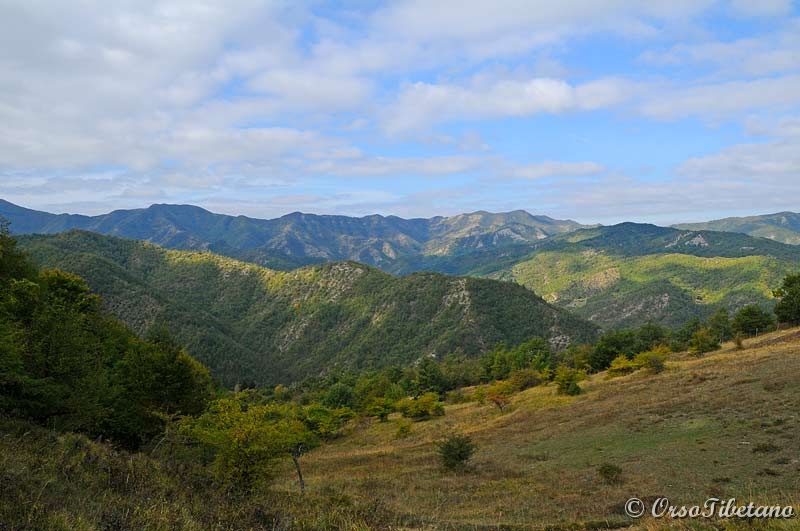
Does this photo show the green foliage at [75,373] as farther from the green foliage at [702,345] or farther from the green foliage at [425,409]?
the green foliage at [702,345]

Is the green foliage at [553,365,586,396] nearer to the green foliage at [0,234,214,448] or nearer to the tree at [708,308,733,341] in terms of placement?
the green foliage at [0,234,214,448]

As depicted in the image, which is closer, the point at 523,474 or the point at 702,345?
the point at 523,474

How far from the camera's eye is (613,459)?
2517cm

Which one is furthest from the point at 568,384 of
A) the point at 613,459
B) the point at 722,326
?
the point at 722,326

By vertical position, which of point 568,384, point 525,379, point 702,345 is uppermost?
point 702,345

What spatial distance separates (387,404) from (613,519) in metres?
61.2

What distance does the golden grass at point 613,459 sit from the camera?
55.8ft

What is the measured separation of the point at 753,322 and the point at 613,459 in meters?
72.1

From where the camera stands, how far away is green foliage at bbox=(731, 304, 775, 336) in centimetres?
7761

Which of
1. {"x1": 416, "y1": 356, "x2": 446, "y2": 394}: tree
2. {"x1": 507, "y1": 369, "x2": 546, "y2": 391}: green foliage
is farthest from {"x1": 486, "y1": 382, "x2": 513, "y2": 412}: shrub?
{"x1": 416, "y1": 356, "x2": 446, "y2": 394}: tree

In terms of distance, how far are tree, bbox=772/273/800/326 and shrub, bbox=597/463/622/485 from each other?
6935 centimetres

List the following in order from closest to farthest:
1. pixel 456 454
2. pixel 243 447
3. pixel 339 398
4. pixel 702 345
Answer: pixel 243 447 < pixel 456 454 < pixel 702 345 < pixel 339 398

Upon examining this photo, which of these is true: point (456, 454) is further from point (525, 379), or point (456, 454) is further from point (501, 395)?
point (525, 379)

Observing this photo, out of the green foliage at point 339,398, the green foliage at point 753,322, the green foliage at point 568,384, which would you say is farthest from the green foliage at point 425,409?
the green foliage at point 753,322
